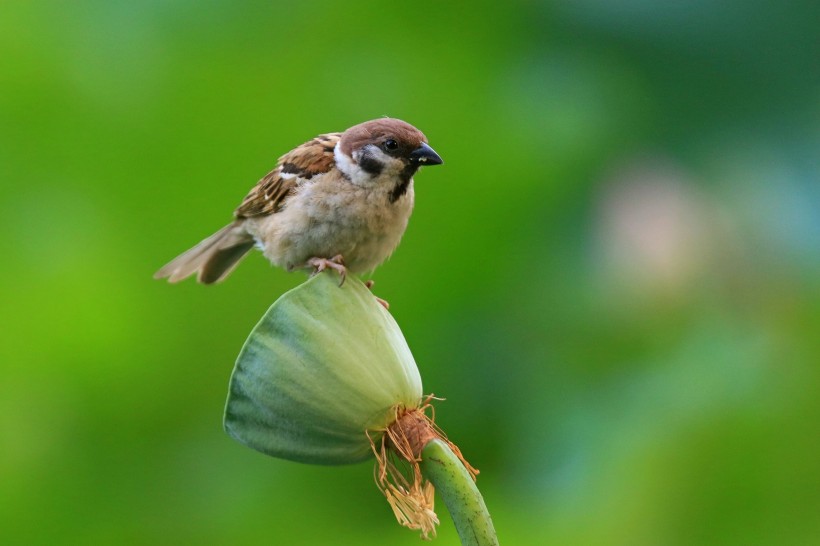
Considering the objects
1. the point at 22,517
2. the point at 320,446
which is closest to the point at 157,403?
the point at 22,517

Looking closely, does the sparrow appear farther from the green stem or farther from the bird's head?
the green stem

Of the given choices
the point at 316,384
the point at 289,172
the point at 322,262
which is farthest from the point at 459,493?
the point at 289,172

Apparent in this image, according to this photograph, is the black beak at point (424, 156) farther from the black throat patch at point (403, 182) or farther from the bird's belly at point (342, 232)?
the bird's belly at point (342, 232)

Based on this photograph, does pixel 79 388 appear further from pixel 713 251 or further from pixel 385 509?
pixel 713 251

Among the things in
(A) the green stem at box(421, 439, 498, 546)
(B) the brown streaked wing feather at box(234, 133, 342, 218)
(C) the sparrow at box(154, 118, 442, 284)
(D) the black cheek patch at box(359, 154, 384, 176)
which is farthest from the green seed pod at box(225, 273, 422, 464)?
(B) the brown streaked wing feather at box(234, 133, 342, 218)

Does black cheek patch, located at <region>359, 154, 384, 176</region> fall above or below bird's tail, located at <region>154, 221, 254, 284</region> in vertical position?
above

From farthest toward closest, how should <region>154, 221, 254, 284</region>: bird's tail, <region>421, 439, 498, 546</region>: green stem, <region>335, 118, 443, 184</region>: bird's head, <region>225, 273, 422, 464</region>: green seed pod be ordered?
<region>154, 221, 254, 284</region>: bird's tail, <region>335, 118, 443, 184</region>: bird's head, <region>225, 273, 422, 464</region>: green seed pod, <region>421, 439, 498, 546</region>: green stem

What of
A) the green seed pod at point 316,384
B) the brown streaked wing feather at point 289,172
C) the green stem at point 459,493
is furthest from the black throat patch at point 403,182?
the green stem at point 459,493
